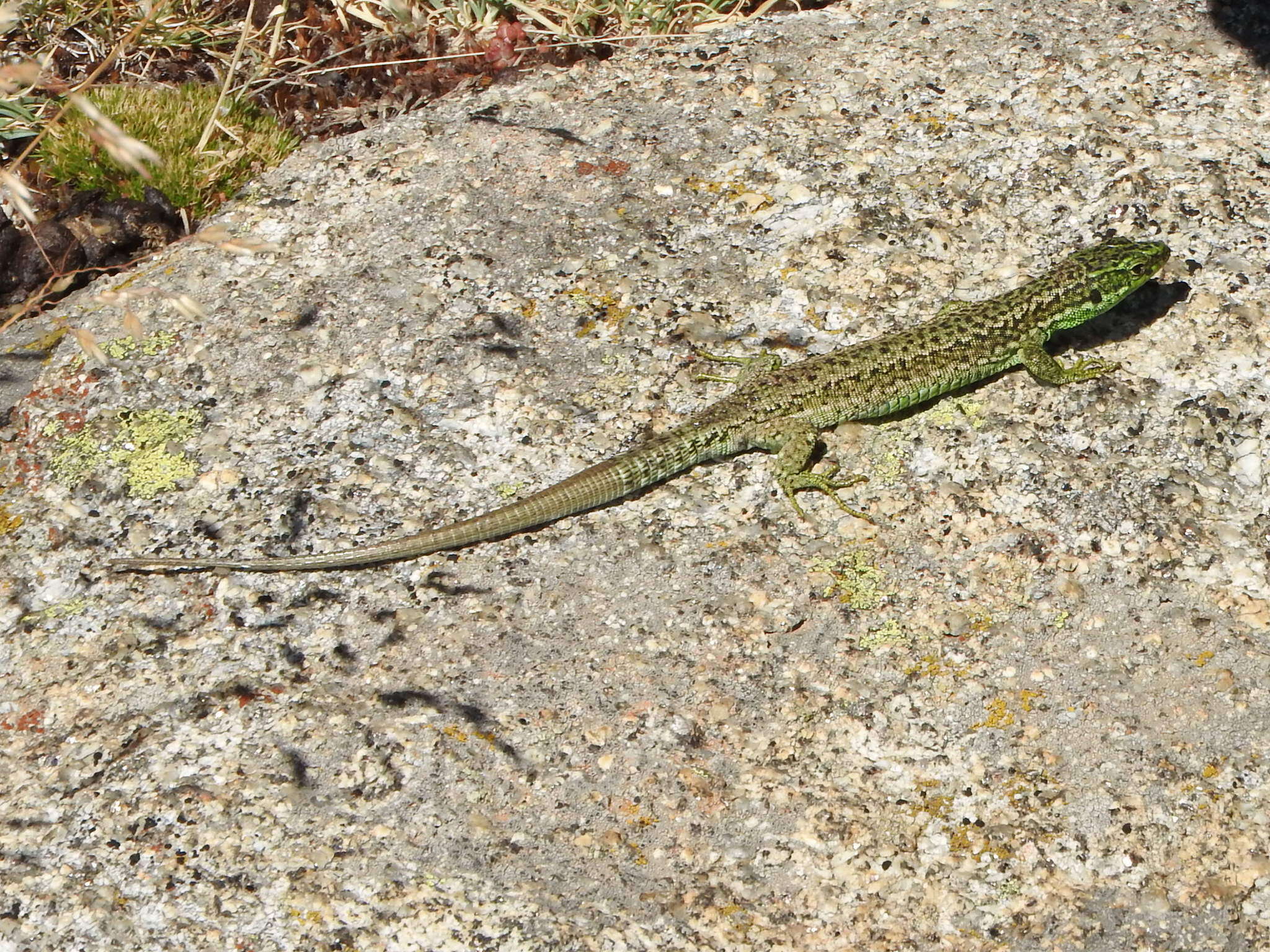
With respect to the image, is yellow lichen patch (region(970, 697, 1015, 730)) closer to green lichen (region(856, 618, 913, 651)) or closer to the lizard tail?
green lichen (region(856, 618, 913, 651))

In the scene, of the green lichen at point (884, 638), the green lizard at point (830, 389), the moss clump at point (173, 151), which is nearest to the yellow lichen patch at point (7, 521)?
the green lizard at point (830, 389)

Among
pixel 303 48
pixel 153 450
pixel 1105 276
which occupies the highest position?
pixel 303 48

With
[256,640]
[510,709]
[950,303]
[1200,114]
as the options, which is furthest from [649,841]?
[1200,114]

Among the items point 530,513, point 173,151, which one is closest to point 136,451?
point 530,513

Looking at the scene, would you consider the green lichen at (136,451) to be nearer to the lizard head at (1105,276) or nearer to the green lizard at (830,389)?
the green lizard at (830,389)

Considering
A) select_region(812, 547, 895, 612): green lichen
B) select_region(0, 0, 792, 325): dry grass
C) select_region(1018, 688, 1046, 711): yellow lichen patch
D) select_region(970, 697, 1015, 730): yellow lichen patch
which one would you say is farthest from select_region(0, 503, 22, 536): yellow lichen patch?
select_region(1018, 688, 1046, 711): yellow lichen patch

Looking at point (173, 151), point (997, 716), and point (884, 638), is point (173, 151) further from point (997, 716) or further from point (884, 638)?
point (997, 716)

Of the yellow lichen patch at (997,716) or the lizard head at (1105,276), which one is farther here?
the lizard head at (1105,276)
